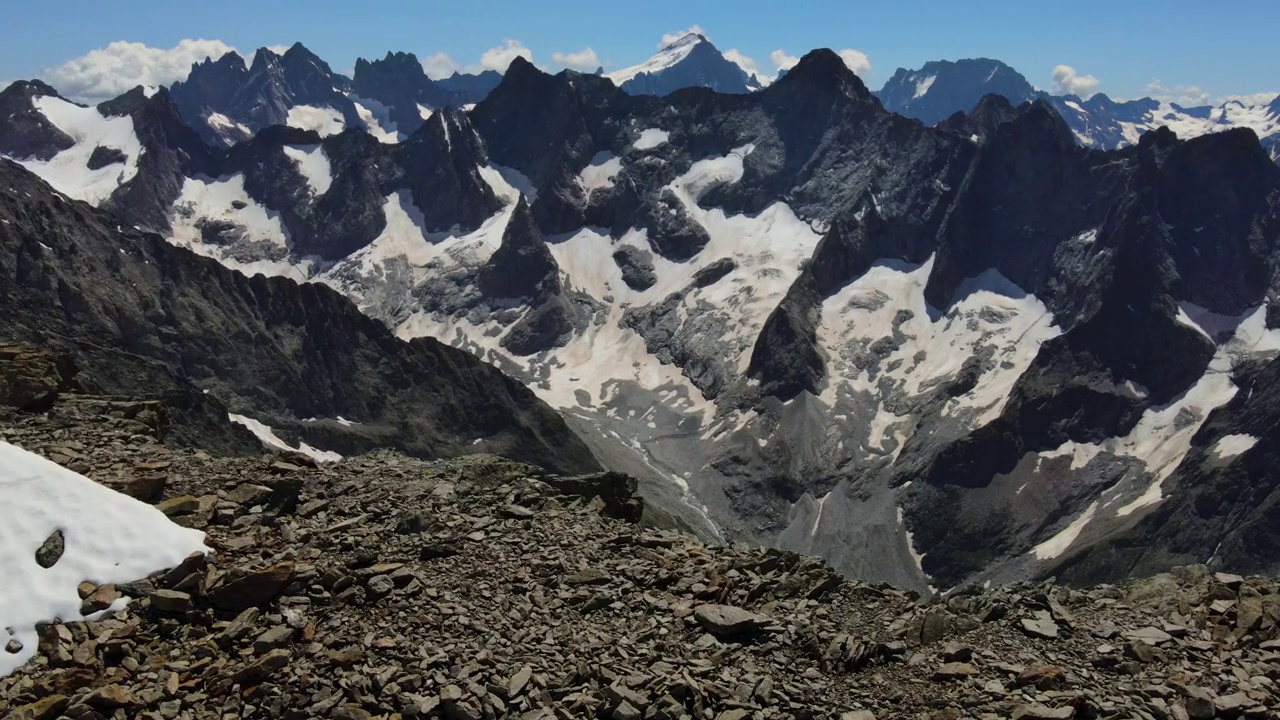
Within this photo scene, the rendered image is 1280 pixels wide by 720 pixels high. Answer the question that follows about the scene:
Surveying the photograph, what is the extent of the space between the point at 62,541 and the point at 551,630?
40.5 ft

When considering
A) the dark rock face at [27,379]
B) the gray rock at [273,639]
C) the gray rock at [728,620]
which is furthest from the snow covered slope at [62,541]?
the gray rock at [728,620]

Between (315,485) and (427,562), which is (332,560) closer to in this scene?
(427,562)

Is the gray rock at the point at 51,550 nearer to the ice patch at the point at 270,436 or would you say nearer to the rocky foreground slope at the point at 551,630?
the rocky foreground slope at the point at 551,630

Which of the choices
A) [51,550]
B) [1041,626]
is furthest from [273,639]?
[1041,626]

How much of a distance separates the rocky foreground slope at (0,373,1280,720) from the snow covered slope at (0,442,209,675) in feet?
2.15

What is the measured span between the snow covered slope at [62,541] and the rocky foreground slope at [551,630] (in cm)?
66

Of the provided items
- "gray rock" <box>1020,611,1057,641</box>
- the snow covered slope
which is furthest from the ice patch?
"gray rock" <box>1020,611,1057,641</box>

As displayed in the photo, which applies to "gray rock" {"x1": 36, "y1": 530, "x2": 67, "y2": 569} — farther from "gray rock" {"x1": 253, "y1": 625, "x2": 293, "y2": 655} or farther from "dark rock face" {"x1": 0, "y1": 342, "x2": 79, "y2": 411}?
"dark rock face" {"x1": 0, "y1": 342, "x2": 79, "y2": 411}

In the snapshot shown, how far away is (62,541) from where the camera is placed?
2512 cm

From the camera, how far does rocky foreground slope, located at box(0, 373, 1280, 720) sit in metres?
22.2

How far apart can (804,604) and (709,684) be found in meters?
5.92

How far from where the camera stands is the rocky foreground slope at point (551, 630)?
72.7ft

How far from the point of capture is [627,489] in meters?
41.5

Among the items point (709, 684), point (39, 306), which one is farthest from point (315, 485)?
point (39, 306)
